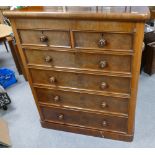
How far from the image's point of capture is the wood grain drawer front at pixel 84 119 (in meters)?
1.64

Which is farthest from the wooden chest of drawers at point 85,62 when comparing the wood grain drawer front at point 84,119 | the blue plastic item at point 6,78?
the blue plastic item at point 6,78

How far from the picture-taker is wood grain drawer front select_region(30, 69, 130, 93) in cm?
140

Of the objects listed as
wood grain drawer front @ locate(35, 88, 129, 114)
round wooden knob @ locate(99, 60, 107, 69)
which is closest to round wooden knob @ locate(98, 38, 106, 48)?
round wooden knob @ locate(99, 60, 107, 69)

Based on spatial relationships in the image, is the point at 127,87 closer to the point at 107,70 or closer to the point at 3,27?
the point at 107,70

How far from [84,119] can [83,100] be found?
0.74 ft

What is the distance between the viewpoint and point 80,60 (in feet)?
4.48

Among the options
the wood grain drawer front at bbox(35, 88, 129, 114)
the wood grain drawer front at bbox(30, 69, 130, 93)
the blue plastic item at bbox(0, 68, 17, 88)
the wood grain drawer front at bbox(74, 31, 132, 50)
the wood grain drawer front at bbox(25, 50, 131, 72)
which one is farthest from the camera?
the blue plastic item at bbox(0, 68, 17, 88)

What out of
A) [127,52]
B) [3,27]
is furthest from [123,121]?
[3,27]

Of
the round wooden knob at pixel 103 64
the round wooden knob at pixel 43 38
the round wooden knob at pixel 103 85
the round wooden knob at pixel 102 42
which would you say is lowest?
the round wooden knob at pixel 103 85

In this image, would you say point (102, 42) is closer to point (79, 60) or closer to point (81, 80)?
point (79, 60)

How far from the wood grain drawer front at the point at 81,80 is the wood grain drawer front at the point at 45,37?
24cm

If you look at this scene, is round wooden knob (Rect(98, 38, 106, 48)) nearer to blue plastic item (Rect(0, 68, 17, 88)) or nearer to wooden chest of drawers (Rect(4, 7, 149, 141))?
wooden chest of drawers (Rect(4, 7, 149, 141))

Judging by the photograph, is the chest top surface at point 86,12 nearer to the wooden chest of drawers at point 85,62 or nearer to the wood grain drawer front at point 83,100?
the wooden chest of drawers at point 85,62

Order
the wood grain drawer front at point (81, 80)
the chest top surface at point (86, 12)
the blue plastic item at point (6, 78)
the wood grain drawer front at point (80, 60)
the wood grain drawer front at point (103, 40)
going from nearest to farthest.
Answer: the chest top surface at point (86, 12), the wood grain drawer front at point (103, 40), the wood grain drawer front at point (80, 60), the wood grain drawer front at point (81, 80), the blue plastic item at point (6, 78)
